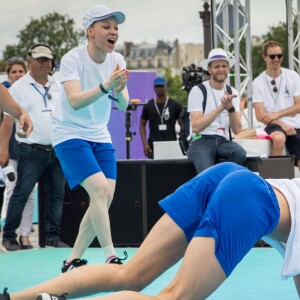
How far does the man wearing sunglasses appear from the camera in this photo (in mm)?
10961

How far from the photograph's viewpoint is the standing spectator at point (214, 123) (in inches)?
392

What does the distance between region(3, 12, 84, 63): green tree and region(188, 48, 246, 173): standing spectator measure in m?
51.6

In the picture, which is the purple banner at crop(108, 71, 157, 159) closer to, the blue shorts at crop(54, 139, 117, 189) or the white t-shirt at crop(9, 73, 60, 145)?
the white t-shirt at crop(9, 73, 60, 145)

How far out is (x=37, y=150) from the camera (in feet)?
32.7

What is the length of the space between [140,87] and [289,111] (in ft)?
31.7

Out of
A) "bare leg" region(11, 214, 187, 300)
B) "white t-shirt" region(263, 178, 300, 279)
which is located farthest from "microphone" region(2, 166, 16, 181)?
"white t-shirt" region(263, 178, 300, 279)

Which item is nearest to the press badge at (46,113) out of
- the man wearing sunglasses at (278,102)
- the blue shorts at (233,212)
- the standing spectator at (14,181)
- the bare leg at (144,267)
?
the standing spectator at (14,181)

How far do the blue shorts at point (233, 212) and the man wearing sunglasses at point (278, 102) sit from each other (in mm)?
6404

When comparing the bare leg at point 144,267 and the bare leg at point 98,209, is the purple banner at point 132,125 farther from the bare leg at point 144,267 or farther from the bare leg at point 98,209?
the bare leg at point 144,267

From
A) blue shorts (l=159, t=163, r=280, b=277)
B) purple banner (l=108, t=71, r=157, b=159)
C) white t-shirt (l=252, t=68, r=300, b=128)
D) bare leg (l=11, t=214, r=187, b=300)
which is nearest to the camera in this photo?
blue shorts (l=159, t=163, r=280, b=277)

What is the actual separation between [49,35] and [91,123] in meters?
56.8

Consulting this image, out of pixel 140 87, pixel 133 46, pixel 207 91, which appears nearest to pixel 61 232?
pixel 207 91

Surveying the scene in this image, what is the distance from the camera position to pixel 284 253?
4695mm

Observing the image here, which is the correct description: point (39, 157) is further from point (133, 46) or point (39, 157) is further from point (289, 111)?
point (133, 46)
